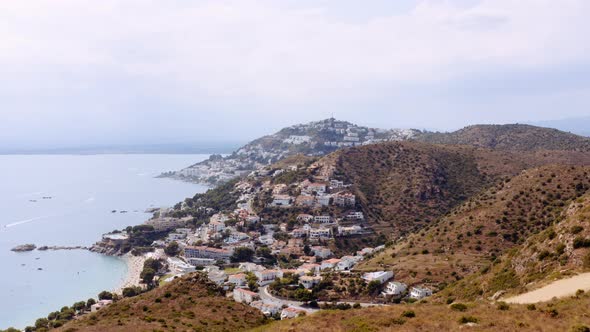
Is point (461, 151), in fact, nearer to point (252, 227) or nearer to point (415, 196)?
point (415, 196)

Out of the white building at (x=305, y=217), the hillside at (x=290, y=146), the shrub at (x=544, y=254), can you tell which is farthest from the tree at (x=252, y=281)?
the hillside at (x=290, y=146)

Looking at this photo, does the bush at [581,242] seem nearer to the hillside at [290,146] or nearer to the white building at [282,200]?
the white building at [282,200]

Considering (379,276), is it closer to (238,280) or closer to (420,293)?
(420,293)

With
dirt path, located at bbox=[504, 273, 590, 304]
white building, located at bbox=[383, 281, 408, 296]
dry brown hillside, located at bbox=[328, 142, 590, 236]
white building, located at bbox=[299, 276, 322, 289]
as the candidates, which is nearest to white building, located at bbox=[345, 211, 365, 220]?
dry brown hillside, located at bbox=[328, 142, 590, 236]

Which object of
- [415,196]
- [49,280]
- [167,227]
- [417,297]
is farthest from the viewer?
[167,227]

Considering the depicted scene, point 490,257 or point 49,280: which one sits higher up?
point 490,257

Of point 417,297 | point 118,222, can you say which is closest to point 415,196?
point 417,297

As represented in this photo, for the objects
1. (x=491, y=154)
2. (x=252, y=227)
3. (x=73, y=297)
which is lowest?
(x=73, y=297)

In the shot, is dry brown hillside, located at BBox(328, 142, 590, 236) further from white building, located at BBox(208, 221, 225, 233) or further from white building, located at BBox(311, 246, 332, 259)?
white building, located at BBox(208, 221, 225, 233)

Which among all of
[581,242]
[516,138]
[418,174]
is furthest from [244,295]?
[516,138]
